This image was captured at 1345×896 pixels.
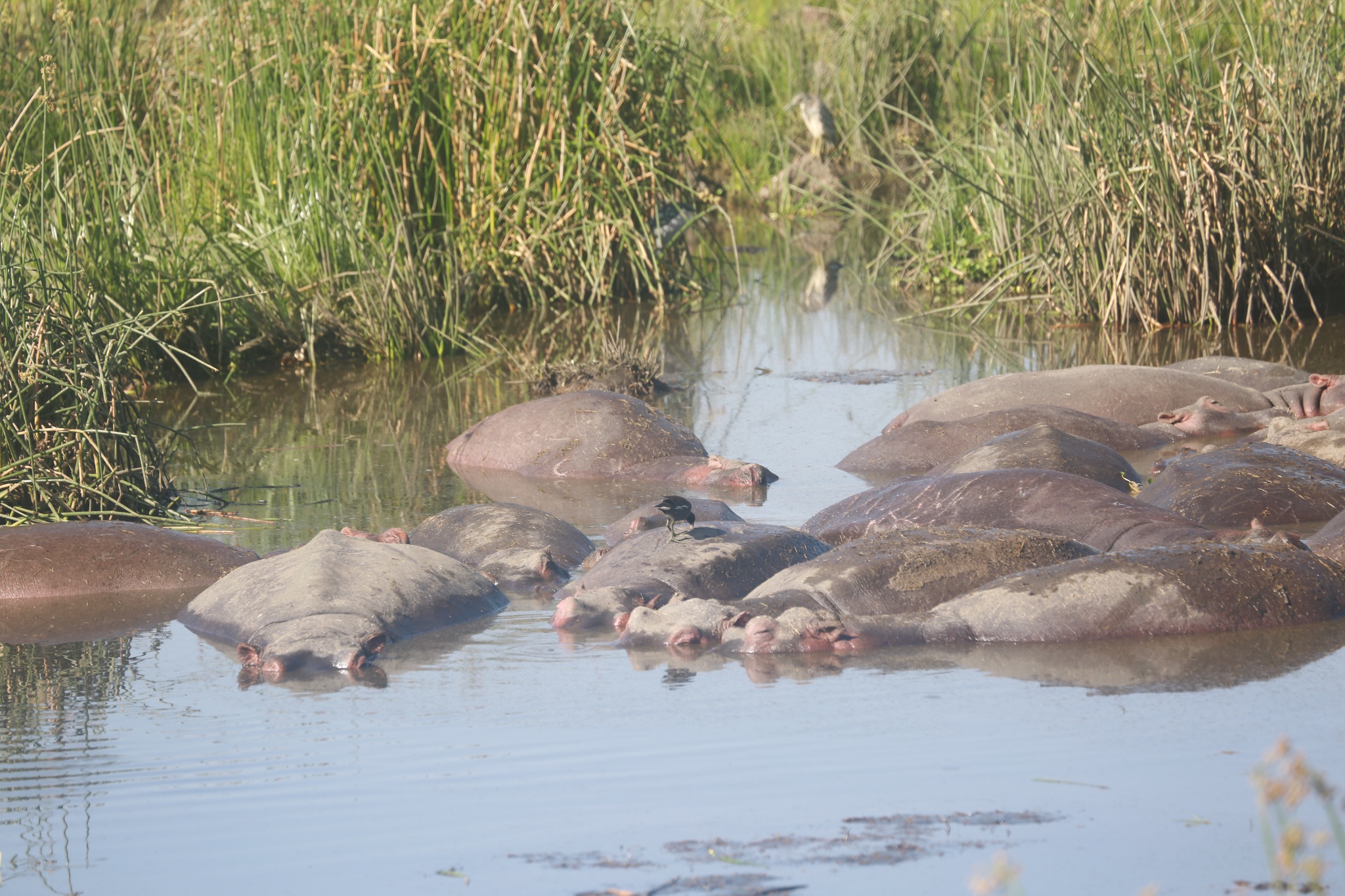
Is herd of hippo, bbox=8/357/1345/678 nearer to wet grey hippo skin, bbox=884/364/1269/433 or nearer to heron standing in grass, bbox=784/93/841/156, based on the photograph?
wet grey hippo skin, bbox=884/364/1269/433

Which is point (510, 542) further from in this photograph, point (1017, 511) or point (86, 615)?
point (1017, 511)

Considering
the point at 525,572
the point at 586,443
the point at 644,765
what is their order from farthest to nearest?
the point at 586,443, the point at 525,572, the point at 644,765

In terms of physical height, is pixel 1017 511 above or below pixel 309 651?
above

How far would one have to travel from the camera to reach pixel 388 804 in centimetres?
388

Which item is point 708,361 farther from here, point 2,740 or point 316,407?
point 2,740

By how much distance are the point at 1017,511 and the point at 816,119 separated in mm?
16295

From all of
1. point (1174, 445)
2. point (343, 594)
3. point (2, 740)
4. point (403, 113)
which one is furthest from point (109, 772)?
point (403, 113)

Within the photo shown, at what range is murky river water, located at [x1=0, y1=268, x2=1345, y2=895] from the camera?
3.48 metres

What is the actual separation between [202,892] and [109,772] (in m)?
0.89

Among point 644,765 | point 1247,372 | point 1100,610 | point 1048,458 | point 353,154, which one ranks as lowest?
point 644,765

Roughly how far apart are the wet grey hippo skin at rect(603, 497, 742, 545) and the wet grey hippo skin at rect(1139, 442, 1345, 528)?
A: 5.50 feet

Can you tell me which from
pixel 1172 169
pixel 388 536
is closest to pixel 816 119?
pixel 1172 169

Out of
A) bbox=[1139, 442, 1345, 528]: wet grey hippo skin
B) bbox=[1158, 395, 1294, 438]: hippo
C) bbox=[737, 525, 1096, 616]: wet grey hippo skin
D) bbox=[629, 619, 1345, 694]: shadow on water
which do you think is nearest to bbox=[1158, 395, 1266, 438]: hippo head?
bbox=[1158, 395, 1294, 438]: hippo

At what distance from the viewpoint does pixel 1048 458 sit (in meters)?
6.97
